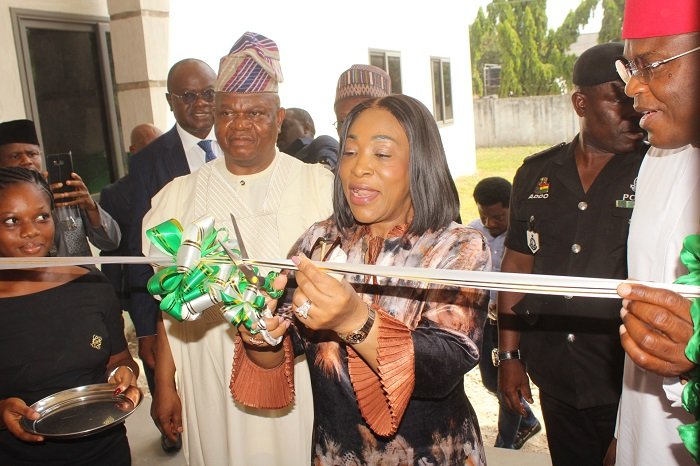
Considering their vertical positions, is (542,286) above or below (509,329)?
above

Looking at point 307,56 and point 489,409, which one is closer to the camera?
point 489,409

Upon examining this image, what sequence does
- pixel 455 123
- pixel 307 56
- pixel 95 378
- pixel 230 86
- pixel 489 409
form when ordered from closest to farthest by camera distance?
1. pixel 95 378
2. pixel 230 86
3. pixel 489 409
4. pixel 307 56
5. pixel 455 123

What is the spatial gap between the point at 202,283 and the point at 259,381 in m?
0.46

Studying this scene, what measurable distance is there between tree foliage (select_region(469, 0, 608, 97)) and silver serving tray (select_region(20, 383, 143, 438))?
2204cm

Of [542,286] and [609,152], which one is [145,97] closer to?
[609,152]

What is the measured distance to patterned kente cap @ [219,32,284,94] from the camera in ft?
9.57

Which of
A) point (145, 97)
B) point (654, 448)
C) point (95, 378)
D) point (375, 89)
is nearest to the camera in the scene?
point (654, 448)

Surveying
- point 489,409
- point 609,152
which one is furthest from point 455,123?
point 609,152

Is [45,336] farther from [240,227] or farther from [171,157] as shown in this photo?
[171,157]

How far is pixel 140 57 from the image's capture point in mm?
7008

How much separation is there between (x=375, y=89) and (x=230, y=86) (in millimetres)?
1680

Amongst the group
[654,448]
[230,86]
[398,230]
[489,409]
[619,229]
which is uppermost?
[230,86]

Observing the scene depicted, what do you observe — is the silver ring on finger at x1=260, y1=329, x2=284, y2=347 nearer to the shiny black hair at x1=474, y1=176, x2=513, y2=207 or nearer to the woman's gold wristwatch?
the woman's gold wristwatch

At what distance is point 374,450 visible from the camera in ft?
6.24
